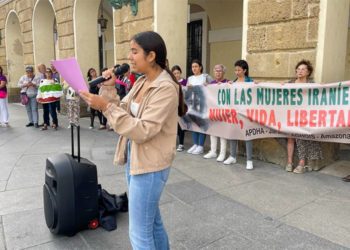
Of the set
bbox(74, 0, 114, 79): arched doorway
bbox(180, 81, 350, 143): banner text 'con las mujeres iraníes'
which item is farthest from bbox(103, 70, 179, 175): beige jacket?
bbox(74, 0, 114, 79): arched doorway

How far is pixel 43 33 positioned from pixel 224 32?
760 centimetres

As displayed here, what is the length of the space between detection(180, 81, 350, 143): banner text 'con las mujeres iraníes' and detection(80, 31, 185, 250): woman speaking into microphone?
125 inches

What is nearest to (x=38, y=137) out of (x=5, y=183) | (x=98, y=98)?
(x=5, y=183)

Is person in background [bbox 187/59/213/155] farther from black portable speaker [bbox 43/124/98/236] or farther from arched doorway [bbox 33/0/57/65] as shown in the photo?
arched doorway [bbox 33/0/57/65]


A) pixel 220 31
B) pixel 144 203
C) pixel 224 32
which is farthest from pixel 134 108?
pixel 220 31

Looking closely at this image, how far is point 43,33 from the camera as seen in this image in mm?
14336

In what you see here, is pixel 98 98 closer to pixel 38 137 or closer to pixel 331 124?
pixel 331 124

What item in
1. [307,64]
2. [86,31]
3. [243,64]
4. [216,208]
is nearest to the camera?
[216,208]

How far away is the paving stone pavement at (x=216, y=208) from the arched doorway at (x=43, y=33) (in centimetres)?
939

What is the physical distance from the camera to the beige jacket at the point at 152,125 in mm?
1965

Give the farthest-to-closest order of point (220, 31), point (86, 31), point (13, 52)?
point (13, 52)
point (220, 31)
point (86, 31)

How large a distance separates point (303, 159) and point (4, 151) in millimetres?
5486

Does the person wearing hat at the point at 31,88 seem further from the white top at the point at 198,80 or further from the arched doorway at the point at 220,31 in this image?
the arched doorway at the point at 220,31

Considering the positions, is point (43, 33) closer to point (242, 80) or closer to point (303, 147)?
point (242, 80)
